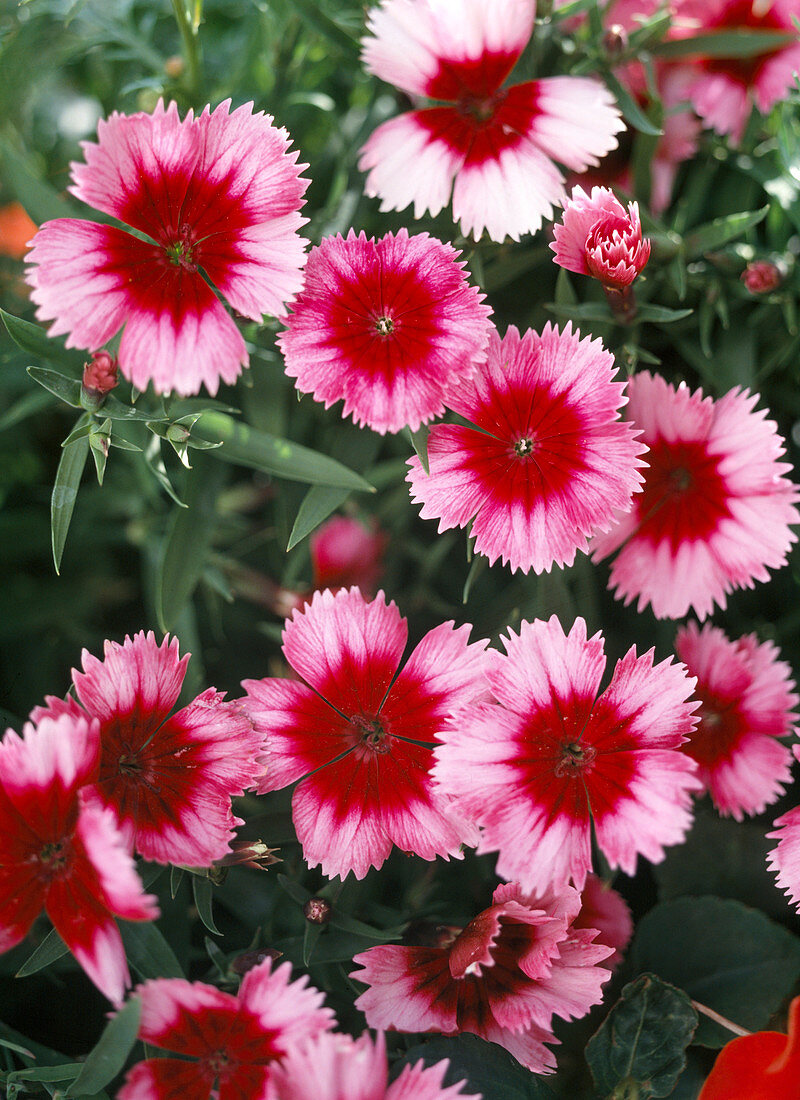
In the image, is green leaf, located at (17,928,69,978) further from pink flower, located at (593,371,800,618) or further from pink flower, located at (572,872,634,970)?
pink flower, located at (593,371,800,618)

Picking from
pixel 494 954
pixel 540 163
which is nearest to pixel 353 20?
pixel 540 163

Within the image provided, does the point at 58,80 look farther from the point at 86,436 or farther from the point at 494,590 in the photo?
the point at 494,590

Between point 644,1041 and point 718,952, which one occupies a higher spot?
point 718,952

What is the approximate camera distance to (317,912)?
0.80 metres

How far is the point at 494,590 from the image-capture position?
115 cm

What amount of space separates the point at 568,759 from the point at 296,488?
0.48m

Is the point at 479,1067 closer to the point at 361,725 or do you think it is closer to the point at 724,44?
the point at 361,725

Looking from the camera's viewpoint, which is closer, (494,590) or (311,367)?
(311,367)

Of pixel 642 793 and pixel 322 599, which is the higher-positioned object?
pixel 322 599

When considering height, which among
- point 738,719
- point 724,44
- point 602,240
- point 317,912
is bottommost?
point 317,912

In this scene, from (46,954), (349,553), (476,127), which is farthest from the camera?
(349,553)

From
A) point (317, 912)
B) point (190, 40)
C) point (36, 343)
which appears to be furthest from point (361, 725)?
point (190, 40)

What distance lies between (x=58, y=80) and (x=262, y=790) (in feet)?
3.88

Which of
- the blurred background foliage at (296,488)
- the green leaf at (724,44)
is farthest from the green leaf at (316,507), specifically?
the green leaf at (724,44)
